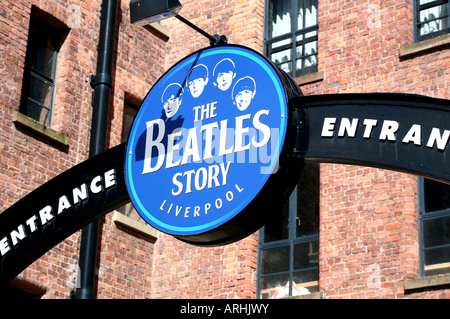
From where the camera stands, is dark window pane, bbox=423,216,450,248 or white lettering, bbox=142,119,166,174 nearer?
white lettering, bbox=142,119,166,174

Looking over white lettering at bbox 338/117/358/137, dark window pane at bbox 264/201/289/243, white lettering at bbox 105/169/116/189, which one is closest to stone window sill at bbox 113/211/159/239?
dark window pane at bbox 264/201/289/243

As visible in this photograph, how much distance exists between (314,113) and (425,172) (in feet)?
3.10

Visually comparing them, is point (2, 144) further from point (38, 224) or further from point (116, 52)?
point (38, 224)

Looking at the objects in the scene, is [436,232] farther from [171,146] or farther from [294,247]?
[171,146]

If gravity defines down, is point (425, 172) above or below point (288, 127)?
below

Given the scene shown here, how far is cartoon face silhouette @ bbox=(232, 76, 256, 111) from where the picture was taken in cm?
620

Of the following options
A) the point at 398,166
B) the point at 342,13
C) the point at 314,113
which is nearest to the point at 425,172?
the point at 398,166

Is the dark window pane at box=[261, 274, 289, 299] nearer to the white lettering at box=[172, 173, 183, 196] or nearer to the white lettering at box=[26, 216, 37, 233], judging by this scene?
the white lettering at box=[26, 216, 37, 233]

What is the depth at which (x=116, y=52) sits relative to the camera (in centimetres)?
1438

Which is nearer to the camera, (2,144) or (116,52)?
(2,144)

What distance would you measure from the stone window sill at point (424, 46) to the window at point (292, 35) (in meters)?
1.79

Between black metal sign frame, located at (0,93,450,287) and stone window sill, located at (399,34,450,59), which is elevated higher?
stone window sill, located at (399,34,450,59)

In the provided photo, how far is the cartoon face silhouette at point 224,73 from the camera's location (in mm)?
6402
